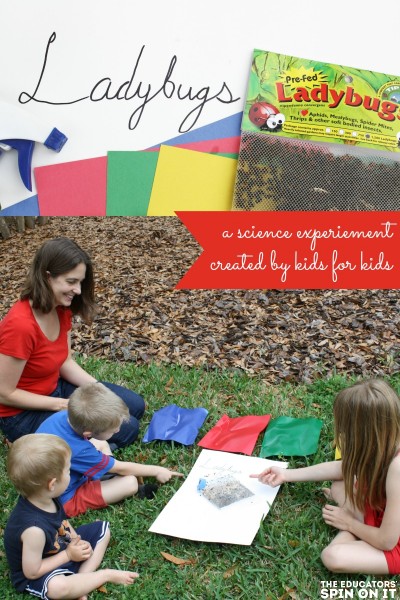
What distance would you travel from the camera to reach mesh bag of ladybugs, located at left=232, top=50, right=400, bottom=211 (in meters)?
2.37

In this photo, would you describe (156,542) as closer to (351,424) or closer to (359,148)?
(351,424)

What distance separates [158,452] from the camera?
136 inches

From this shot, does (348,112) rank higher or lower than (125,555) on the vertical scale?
higher

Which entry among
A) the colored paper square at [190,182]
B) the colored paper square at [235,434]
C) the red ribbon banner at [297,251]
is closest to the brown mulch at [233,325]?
the colored paper square at [235,434]

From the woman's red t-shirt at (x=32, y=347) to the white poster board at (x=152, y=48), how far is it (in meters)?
1.01

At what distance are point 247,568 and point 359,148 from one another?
5.63 feet

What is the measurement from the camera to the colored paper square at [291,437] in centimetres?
334

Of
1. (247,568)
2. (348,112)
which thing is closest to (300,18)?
(348,112)

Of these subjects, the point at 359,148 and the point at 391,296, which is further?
the point at 391,296

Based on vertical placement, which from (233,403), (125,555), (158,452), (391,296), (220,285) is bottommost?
(125,555)

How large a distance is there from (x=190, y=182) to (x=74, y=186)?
0.44 m

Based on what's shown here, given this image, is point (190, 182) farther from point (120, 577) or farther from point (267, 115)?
point (120, 577)

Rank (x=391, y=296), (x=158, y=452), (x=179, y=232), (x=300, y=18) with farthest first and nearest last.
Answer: (x=179, y=232), (x=391, y=296), (x=158, y=452), (x=300, y=18)

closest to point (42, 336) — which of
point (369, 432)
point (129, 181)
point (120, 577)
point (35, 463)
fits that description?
point (35, 463)
